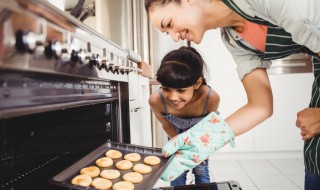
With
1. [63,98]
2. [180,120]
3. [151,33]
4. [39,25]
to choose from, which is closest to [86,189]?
[63,98]

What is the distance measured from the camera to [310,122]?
98 centimetres

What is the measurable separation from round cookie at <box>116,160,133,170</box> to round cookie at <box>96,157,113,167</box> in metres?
0.03

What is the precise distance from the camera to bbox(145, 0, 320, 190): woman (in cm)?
81

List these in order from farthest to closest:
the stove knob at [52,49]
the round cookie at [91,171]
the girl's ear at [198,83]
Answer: the girl's ear at [198,83] < the round cookie at [91,171] < the stove knob at [52,49]

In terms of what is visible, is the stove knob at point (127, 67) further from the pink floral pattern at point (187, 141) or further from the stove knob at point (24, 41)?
the stove knob at point (24, 41)

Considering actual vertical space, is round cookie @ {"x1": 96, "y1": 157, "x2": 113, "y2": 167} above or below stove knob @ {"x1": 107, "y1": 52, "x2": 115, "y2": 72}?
below

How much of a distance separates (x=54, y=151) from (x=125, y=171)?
0.27m

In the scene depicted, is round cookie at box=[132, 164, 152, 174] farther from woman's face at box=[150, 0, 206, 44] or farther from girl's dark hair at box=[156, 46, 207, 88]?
girl's dark hair at box=[156, 46, 207, 88]

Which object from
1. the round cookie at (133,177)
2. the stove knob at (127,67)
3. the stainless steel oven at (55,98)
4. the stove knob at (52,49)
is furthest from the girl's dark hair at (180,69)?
the stove knob at (52,49)

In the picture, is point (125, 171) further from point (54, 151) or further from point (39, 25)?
point (39, 25)

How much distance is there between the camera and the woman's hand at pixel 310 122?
0.96 metres

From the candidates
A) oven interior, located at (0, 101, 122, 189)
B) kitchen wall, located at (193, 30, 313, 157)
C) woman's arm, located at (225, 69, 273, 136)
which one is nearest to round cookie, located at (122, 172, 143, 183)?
oven interior, located at (0, 101, 122, 189)

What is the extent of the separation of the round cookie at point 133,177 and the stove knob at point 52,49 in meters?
0.49

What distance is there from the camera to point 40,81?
0.53 metres
